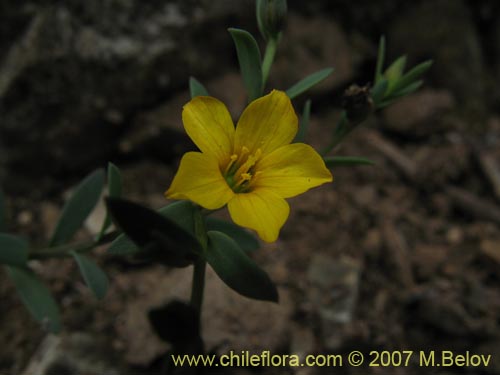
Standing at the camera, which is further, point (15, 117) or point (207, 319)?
point (15, 117)

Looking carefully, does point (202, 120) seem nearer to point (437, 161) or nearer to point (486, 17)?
point (437, 161)

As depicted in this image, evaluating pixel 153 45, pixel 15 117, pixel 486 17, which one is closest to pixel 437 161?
pixel 486 17

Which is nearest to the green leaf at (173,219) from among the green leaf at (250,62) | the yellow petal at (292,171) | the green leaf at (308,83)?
the yellow petal at (292,171)

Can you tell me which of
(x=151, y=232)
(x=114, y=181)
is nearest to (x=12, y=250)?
(x=114, y=181)

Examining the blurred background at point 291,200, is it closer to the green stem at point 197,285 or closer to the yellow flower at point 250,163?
the green stem at point 197,285

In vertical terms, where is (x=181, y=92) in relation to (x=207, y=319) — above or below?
above

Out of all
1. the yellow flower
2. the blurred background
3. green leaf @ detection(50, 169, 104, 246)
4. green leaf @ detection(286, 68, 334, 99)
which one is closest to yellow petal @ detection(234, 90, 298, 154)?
the yellow flower
